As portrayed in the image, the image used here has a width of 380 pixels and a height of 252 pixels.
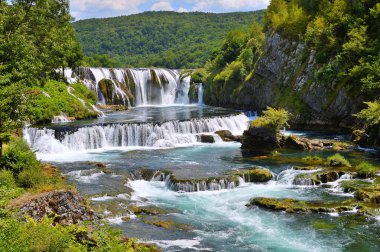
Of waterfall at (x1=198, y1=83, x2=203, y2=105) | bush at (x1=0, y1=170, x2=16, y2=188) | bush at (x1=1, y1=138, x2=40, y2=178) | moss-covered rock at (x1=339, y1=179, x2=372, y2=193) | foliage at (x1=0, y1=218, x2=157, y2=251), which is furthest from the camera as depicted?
waterfall at (x1=198, y1=83, x2=203, y2=105)

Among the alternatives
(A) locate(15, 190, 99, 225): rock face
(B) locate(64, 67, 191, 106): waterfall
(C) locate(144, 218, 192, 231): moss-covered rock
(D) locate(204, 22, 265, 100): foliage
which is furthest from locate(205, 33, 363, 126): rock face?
(A) locate(15, 190, 99, 225): rock face

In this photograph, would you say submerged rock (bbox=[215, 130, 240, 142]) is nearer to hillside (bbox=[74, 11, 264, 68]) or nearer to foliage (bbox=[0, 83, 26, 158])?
foliage (bbox=[0, 83, 26, 158])

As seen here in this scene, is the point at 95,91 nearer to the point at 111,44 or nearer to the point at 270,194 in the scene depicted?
the point at 270,194

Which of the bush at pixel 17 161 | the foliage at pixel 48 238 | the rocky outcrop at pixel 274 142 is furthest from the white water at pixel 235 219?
the rocky outcrop at pixel 274 142

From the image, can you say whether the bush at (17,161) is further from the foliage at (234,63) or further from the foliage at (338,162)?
the foliage at (234,63)

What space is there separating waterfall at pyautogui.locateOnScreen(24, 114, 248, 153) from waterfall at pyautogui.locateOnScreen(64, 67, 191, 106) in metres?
24.8

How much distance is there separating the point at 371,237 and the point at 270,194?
692 cm

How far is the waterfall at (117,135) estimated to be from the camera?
34625 mm

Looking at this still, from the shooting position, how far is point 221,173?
84.1ft

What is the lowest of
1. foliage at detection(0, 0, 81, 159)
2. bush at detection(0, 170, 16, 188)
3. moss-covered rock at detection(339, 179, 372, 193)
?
moss-covered rock at detection(339, 179, 372, 193)

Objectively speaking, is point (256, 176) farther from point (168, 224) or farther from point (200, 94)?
point (200, 94)

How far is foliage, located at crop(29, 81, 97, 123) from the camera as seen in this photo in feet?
138

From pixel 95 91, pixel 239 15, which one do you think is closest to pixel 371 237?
pixel 95 91

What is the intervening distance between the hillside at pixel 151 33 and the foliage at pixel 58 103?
97.8 meters
